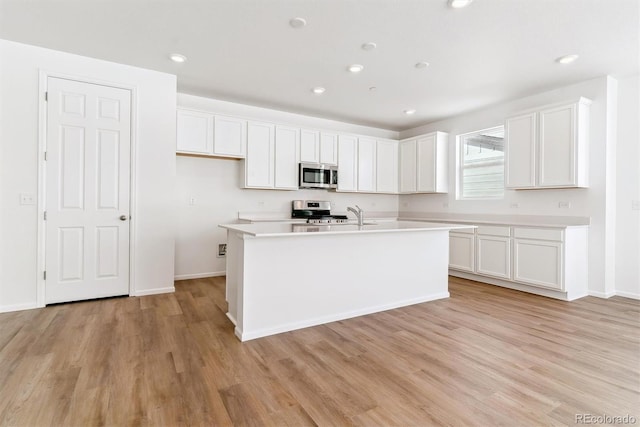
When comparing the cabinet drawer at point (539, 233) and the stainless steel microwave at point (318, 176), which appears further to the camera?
the stainless steel microwave at point (318, 176)

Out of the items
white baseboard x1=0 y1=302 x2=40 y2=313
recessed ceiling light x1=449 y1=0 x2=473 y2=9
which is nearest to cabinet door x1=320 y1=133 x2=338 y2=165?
recessed ceiling light x1=449 y1=0 x2=473 y2=9

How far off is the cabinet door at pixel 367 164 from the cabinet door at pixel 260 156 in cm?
170

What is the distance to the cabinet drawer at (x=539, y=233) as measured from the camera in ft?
12.0

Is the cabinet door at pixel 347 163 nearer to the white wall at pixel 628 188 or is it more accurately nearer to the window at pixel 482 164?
the window at pixel 482 164

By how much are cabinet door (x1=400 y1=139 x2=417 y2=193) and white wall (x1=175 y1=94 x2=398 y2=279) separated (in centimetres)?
228

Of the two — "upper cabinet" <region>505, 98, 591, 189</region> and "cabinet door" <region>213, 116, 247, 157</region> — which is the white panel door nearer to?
"cabinet door" <region>213, 116, 247, 157</region>

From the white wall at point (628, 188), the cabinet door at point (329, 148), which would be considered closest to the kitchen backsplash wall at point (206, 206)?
the cabinet door at point (329, 148)

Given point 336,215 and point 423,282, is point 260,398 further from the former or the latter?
point 336,215

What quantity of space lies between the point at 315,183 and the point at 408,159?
2.00 m

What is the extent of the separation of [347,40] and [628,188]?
3740mm

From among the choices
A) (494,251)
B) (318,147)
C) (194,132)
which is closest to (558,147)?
(494,251)

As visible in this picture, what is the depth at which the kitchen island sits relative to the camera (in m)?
2.53

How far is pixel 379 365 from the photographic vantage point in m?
2.10

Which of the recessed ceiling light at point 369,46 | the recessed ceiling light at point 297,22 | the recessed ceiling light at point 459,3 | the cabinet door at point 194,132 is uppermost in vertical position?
the recessed ceiling light at point 369,46
